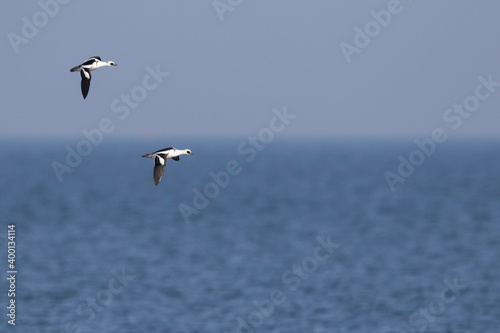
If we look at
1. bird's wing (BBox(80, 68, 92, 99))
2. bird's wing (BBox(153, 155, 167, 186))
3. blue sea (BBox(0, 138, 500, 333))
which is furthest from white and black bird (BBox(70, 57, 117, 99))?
blue sea (BBox(0, 138, 500, 333))

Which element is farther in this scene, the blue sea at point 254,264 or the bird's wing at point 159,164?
the blue sea at point 254,264

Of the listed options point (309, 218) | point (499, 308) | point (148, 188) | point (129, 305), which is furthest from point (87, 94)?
point (148, 188)

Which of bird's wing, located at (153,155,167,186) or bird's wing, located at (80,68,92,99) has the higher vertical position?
bird's wing, located at (80,68,92,99)

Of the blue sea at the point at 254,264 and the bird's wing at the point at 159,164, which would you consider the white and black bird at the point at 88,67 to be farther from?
the blue sea at the point at 254,264

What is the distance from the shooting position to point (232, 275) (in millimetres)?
49531

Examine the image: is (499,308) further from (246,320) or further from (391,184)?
(391,184)

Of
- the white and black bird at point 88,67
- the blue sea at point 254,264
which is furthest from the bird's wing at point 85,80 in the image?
the blue sea at point 254,264

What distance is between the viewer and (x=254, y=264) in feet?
175

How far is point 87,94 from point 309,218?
211 feet

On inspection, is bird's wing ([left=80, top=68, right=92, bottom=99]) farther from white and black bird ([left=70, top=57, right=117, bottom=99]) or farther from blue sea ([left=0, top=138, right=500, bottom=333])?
blue sea ([left=0, top=138, right=500, bottom=333])

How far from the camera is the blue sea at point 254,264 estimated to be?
130 feet

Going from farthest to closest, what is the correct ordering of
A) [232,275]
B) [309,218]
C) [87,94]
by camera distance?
[309,218]
[232,275]
[87,94]

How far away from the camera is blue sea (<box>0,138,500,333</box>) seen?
39.5 meters

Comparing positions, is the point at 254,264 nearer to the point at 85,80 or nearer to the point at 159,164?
the point at 85,80
